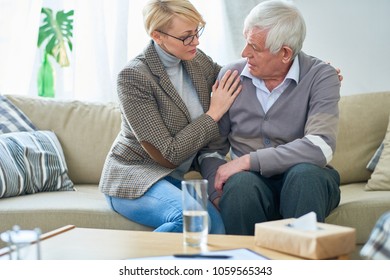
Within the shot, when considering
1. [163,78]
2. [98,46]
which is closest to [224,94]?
[163,78]

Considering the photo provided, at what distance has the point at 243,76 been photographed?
8.11 ft

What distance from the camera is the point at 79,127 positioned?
9.73 feet

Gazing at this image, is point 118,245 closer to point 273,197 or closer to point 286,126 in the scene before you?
point 273,197

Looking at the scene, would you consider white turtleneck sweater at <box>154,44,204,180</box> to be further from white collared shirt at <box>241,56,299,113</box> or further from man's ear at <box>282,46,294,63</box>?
man's ear at <box>282,46,294,63</box>

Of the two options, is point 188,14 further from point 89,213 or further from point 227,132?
point 89,213

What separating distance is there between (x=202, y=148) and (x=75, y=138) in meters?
0.71

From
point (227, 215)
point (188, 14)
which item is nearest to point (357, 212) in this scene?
point (227, 215)

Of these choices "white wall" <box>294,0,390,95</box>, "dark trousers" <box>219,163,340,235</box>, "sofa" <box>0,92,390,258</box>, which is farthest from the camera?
"white wall" <box>294,0,390,95</box>

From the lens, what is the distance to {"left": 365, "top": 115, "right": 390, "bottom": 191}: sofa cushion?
2596 mm

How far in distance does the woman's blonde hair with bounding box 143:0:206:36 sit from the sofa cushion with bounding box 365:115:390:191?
0.91 metres

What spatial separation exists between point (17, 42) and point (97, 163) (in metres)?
0.99

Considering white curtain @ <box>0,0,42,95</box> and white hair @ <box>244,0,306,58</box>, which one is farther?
white curtain @ <box>0,0,42,95</box>

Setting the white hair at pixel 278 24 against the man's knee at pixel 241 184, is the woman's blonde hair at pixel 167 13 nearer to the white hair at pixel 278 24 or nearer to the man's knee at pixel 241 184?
the white hair at pixel 278 24

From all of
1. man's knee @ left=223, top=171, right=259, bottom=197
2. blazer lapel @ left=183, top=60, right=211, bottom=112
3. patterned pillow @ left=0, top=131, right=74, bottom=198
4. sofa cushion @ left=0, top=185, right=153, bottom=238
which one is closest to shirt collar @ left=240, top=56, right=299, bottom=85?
blazer lapel @ left=183, top=60, right=211, bottom=112
